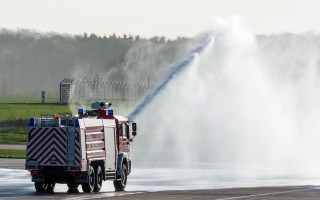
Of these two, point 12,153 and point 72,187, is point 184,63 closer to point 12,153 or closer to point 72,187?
point 72,187

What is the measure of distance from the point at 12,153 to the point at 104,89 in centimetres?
Answer: 4936

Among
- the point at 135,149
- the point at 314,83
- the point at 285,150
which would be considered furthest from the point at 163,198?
the point at 314,83

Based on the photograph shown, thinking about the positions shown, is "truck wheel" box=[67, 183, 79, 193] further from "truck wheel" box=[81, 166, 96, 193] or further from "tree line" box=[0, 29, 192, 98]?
"tree line" box=[0, 29, 192, 98]

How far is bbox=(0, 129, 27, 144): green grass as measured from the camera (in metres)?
96.2

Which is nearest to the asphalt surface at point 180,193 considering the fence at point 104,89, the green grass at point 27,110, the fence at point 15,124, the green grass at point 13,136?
the green grass at point 13,136

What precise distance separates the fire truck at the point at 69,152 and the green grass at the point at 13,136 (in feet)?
173

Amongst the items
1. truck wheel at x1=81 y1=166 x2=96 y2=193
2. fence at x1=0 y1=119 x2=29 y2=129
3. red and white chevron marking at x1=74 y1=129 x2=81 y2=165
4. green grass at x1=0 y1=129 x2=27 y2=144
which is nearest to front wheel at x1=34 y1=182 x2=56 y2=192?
truck wheel at x1=81 y1=166 x2=96 y2=193

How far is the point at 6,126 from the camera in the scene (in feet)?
384

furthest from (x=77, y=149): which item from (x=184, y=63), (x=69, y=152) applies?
(x=184, y=63)

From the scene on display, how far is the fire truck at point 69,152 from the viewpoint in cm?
4169

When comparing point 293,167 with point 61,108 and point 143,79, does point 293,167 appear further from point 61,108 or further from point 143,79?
point 61,108

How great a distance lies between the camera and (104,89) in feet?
418

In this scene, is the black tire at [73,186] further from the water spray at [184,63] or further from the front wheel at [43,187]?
the water spray at [184,63]

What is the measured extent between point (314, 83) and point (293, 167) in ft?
86.4
